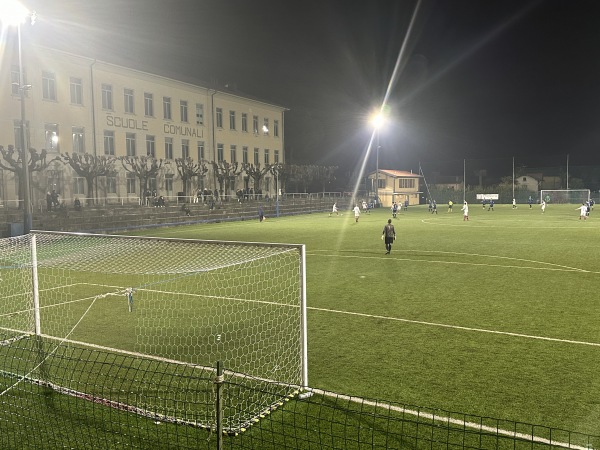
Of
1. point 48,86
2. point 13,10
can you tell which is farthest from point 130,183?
point 13,10

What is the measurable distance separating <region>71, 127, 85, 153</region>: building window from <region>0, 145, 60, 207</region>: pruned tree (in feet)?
11.4

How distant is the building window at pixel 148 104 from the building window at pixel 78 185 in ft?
30.2

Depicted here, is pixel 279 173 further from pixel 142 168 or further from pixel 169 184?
pixel 142 168

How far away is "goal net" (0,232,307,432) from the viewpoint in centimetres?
738

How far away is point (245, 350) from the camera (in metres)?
9.49

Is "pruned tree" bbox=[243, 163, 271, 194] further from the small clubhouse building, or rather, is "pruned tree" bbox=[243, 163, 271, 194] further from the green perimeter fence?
the green perimeter fence

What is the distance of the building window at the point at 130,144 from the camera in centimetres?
4606

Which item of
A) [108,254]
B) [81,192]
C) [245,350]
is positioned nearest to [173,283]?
[108,254]

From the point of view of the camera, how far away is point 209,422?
6426 millimetres

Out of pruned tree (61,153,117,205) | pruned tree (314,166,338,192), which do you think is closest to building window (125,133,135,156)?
pruned tree (61,153,117,205)

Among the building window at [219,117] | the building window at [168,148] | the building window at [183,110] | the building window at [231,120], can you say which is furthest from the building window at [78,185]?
the building window at [231,120]

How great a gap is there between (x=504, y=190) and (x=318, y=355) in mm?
85913

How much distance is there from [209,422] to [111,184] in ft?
137

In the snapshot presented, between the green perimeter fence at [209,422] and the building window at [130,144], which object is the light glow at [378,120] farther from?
the green perimeter fence at [209,422]
